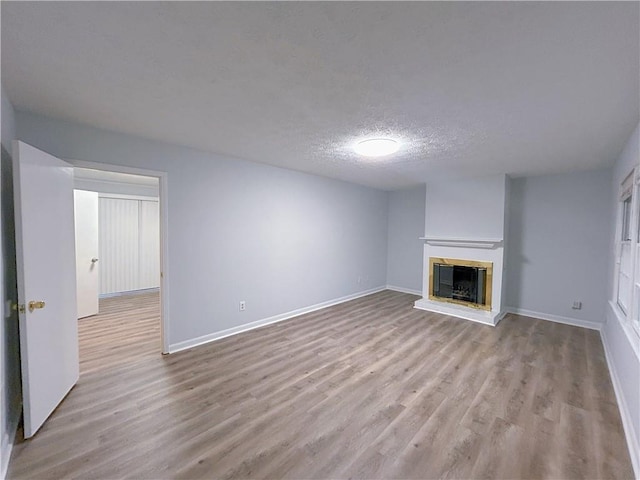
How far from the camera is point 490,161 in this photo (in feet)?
11.6

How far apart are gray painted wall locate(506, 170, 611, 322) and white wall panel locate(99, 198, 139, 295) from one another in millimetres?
7508

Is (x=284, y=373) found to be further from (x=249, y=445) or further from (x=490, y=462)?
(x=490, y=462)

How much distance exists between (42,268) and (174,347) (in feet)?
5.17

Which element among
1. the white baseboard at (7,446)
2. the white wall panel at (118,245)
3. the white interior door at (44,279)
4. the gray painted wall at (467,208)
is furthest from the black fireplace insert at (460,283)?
the white wall panel at (118,245)

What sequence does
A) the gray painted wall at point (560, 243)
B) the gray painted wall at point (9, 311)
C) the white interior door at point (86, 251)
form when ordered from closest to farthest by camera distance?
1. the gray painted wall at point (9, 311)
2. the gray painted wall at point (560, 243)
3. the white interior door at point (86, 251)

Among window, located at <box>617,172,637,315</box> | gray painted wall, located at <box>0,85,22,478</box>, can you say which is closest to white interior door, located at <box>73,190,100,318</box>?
gray painted wall, located at <box>0,85,22,478</box>

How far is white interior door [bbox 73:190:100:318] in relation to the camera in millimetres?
4242

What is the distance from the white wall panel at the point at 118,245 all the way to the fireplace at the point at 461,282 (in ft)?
20.6

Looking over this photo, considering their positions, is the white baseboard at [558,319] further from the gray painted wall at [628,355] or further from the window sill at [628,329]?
the window sill at [628,329]

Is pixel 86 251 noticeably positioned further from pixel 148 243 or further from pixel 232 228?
pixel 232 228

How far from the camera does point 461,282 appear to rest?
4.82m

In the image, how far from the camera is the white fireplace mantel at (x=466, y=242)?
439cm

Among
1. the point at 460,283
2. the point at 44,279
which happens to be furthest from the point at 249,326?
the point at 460,283

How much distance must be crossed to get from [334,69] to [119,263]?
6208 millimetres
